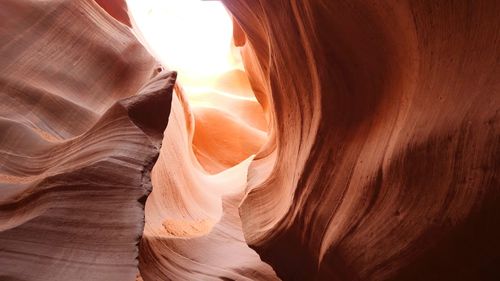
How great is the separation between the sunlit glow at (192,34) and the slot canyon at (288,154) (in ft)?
15.5

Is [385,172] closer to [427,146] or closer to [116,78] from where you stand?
[427,146]

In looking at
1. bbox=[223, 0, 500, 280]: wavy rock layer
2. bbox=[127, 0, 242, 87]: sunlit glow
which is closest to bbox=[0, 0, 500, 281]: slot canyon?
bbox=[223, 0, 500, 280]: wavy rock layer

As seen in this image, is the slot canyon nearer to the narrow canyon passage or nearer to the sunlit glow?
the narrow canyon passage

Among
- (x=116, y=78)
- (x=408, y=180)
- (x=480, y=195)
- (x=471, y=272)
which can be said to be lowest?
(x=116, y=78)

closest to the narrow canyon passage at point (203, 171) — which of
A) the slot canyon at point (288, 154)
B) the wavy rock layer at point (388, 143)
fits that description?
the slot canyon at point (288, 154)

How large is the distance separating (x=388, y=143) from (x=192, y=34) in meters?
8.43

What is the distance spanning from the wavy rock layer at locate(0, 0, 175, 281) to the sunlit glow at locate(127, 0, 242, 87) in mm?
4744

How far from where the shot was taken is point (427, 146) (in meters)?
1.54

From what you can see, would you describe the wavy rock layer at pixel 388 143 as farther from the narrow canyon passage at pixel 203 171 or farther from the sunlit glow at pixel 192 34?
the sunlit glow at pixel 192 34

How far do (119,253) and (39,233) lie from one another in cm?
33

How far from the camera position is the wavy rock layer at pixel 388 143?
144cm

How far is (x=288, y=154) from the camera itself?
2.80m

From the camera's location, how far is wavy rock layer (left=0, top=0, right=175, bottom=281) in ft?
6.14

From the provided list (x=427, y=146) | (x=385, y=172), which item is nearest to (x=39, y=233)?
(x=385, y=172)
